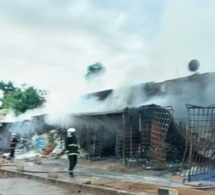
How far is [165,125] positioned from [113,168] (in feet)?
9.52

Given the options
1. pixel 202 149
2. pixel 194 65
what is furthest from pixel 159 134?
pixel 194 65

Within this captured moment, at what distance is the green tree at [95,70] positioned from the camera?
3812 centimetres

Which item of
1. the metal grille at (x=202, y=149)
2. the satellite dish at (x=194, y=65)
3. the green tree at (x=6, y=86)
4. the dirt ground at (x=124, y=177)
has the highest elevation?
the green tree at (x=6, y=86)

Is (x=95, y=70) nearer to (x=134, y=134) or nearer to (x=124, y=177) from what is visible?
(x=134, y=134)

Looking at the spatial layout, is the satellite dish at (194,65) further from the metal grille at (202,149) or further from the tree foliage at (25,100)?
the tree foliage at (25,100)

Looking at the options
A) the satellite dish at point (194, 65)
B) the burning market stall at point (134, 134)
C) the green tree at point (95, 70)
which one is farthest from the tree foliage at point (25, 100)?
the satellite dish at point (194, 65)

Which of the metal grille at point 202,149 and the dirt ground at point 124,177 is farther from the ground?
the metal grille at point 202,149

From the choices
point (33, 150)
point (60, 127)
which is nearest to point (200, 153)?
point (60, 127)

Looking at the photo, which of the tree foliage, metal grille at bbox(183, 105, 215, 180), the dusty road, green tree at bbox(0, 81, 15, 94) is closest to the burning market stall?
metal grille at bbox(183, 105, 215, 180)

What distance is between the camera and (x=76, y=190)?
31.9ft

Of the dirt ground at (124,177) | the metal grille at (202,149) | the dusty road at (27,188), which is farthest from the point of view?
the metal grille at (202,149)

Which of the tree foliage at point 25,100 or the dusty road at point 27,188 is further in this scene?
the tree foliage at point 25,100

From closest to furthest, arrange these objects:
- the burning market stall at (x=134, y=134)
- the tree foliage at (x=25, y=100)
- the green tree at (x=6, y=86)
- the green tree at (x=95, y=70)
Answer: the burning market stall at (x=134, y=134) → the tree foliage at (x=25, y=100) → the green tree at (x=95, y=70) → the green tree at (x=6, y=86)

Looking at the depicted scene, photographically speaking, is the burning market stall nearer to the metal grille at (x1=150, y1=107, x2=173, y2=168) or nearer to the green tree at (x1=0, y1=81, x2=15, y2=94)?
the metal grille at (x1=150, y1=107, x2=173, y2=168)
